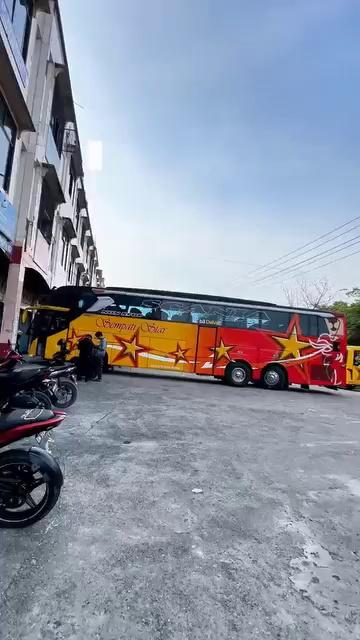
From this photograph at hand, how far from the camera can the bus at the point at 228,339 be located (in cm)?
1427

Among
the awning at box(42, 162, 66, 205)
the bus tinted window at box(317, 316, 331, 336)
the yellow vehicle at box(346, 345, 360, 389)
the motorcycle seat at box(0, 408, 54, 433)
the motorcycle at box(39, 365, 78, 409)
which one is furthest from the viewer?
the yellow vehicle at box(346, 345, 360, 389)

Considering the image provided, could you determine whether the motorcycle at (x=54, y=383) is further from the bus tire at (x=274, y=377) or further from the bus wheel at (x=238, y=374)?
the bus tire at (x=274, y=377)

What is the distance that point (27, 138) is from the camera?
40.0 ft

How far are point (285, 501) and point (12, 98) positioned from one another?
1158cm

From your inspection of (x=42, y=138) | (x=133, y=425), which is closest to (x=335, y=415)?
(x=133, y=425)

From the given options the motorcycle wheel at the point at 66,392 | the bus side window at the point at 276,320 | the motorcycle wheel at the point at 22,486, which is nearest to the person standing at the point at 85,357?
the motorcycle wheel at the point at 66,392

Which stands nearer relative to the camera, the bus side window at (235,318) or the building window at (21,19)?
the building window at (21,19)

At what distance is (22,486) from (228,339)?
1183 centimetres

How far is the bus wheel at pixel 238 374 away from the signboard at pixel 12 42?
11.5 meters

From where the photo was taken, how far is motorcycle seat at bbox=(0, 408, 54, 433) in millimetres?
3031

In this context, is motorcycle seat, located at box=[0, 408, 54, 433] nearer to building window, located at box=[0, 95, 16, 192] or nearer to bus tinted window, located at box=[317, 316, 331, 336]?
building window, located at box=[0, 95, 16, 192]

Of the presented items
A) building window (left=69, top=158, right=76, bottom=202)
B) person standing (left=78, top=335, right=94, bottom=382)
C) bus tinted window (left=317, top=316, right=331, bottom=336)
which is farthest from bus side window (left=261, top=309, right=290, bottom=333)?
building window (left=69, top=158, right=76, bottom=202)

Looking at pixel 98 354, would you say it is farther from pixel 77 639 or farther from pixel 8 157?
pixel 77 639

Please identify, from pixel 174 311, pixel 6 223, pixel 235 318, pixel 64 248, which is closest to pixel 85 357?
pixel 174 311
